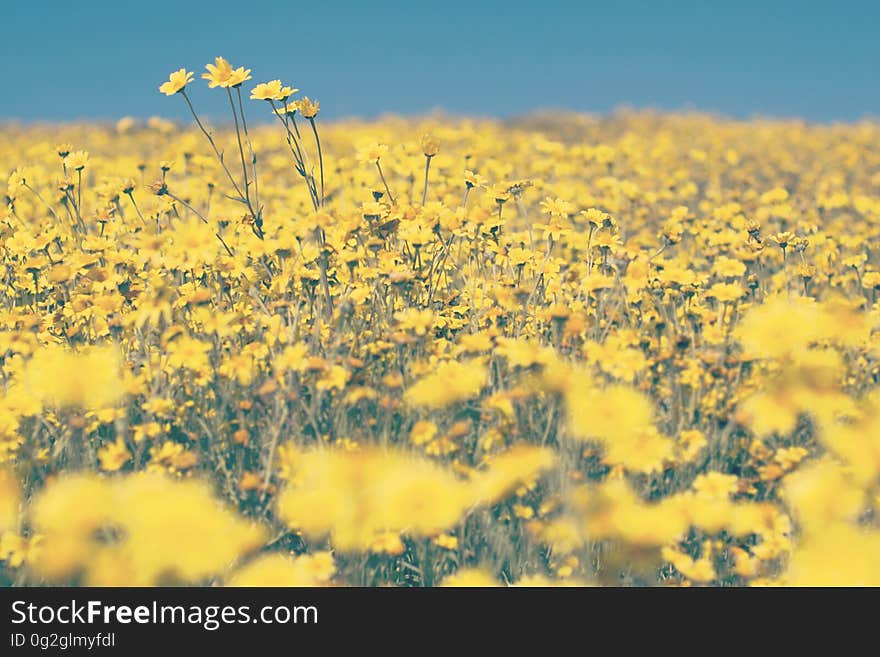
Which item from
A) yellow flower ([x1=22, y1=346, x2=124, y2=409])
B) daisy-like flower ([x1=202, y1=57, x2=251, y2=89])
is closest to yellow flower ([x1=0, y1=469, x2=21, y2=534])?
yellow flower ([x1=22, y1=346, x2=124, y2=409])

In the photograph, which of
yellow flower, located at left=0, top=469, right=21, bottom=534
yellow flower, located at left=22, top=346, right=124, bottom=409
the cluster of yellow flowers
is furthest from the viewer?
yellow flower, located at left=22, top=346, right=124, bottom=409

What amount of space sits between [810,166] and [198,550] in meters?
11.5

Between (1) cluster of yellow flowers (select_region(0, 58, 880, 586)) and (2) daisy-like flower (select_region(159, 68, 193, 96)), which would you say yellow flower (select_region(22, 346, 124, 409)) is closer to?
(1) cluster of yellow flowers (select_region(0, 58, 880, 586))

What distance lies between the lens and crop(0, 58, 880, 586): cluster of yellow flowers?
1.70 metres

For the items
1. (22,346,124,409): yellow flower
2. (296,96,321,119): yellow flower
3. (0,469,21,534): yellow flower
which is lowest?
(0,469,21,534): yellow flower

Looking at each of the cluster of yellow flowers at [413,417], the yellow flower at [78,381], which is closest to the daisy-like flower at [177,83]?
the cluster of yellow flowers at [413,417]

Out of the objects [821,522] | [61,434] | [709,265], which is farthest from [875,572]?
[709,265]

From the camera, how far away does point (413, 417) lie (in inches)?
98.3

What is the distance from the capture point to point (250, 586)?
5.32 ft

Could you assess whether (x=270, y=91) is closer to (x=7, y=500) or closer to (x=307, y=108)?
(x=307, y=108)

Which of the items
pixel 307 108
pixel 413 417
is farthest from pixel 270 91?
pixel 413 417

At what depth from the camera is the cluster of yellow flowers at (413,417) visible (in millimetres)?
1701

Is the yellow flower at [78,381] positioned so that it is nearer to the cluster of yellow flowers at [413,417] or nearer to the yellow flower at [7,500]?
the cluster of yellow flowers at [413,417]
